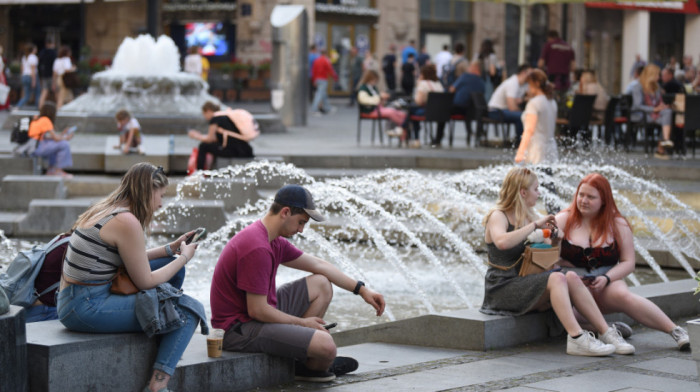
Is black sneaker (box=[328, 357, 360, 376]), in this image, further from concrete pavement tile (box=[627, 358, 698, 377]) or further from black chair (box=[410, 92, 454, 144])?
black chair (box=[410, 92, 454, 144])

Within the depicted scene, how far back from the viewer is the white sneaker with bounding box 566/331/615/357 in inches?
281

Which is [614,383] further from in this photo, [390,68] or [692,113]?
[390,68]

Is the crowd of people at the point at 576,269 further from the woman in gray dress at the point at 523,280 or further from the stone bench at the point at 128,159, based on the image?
the stone bench at the point at 128,159

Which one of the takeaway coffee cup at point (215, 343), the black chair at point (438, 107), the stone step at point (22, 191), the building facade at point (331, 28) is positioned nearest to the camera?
the takeaway coffee cup at point (215, 343)

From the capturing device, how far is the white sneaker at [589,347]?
7137mm

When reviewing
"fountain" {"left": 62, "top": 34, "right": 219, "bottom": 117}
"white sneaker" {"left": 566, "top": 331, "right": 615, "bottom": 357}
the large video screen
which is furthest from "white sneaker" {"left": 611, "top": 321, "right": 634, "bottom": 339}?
the large video screen

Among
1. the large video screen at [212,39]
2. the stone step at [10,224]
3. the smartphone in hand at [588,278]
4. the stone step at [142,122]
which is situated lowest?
the stone step at [10,224]

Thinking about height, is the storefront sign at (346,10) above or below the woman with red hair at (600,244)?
above

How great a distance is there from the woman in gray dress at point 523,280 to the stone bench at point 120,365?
1.74 metres

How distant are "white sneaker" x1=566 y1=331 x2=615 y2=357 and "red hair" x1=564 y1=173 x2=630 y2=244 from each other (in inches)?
37.7

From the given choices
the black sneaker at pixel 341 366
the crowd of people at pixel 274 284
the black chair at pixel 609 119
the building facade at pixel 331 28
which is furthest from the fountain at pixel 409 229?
the building facade at pixel 331 28

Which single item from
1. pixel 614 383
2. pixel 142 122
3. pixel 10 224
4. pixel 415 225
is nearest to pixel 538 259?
pixel 614 383

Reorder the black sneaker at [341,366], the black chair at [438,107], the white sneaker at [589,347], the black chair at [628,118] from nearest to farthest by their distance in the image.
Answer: the black sneaker at [341,366], the white sneaker at [589,347], the black chair at [628,118], the black chair at [438,107]

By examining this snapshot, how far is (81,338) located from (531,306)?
120 inches
